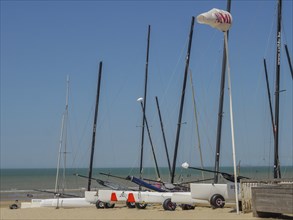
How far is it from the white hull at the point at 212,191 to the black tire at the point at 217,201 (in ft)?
0.39

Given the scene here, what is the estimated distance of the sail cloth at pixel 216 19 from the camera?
16.2m

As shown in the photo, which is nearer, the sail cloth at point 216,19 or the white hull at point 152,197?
the sail cloth at point 216,19

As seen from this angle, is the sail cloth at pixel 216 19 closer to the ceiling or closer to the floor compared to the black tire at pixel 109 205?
closer to the ceiling

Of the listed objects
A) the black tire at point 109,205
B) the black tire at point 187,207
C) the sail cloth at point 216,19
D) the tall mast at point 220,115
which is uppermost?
the sail cloth at point 216,19

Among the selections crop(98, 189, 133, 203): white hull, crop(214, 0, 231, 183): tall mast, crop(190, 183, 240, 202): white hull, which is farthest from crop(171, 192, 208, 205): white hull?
crop(98, 189, 133, 203): white hull

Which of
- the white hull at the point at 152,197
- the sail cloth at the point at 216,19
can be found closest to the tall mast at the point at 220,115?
the white hull at the point at 152,197

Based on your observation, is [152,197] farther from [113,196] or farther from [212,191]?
[212,191]

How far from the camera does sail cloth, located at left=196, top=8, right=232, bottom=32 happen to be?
53.3ft

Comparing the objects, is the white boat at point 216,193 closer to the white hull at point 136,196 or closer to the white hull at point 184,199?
the white hull at point 184,199

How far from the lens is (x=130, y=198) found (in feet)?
72.8

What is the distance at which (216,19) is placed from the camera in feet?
53.9

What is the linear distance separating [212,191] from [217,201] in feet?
1.33

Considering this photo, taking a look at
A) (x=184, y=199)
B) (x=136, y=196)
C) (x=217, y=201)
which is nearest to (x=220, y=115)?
(x=184, y=199)

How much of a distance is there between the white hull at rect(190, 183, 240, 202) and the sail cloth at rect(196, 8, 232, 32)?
18.6 ft
